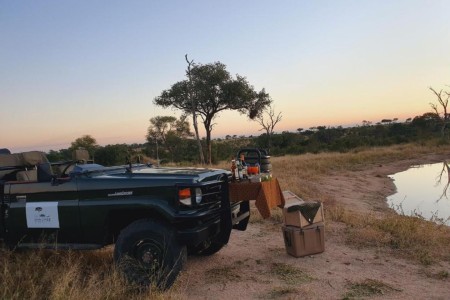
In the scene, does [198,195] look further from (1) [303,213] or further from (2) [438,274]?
(2) [438,274]

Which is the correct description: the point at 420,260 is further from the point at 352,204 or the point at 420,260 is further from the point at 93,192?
the point at 352,204

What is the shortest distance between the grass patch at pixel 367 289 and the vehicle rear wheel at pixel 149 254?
202cm

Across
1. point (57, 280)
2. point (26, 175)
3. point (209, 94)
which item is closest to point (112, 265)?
point (57, 280)

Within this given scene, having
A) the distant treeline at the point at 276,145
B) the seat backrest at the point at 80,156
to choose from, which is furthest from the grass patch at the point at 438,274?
the distant treeline at the point at 276,145

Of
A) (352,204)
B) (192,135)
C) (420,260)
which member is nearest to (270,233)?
(420,260)

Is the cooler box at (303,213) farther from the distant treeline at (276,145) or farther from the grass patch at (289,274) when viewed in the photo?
the distant treeline at (276,145)

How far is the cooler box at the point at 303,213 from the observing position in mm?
6738

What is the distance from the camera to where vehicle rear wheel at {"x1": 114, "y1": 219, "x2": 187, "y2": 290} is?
4.88 meters

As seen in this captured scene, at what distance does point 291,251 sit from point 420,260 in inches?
75.1

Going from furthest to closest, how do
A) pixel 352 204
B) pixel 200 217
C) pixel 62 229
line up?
pixel 352 204
pixel 62 229
pixel 200 217

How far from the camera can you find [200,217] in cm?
488

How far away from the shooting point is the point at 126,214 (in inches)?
206

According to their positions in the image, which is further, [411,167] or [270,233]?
[411,167]

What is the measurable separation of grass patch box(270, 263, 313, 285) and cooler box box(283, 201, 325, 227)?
0.81 m
